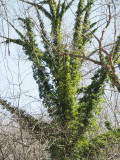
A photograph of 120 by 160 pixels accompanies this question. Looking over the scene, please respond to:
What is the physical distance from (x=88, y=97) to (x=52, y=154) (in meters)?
3.35

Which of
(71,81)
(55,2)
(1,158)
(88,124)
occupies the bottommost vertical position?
(1,158)

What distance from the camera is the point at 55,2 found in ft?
45.6

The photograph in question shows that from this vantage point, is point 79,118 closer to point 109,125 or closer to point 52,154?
point 52,154

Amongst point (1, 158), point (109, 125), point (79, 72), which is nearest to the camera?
point (1, 158)

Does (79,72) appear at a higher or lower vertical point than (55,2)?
lower

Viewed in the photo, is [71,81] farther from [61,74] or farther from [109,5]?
[109,5]

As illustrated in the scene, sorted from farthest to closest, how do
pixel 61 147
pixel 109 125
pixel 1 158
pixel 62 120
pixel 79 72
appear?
1. pixel 109 125
2. pixel 79 72
3. pixel 62 120
4. pixel 61 147
5. pixel 1 158

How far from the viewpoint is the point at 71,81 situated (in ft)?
36.2

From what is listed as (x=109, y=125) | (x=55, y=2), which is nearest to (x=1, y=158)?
(x=109, y=125)

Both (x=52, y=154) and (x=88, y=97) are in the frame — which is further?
(x=88, y=97)

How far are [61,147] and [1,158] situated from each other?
16.2 ft

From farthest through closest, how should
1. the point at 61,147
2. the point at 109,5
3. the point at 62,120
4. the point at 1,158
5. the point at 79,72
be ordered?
the point at 79,72
the point at 62,120
the point at 61,147
the point at 109,5
the point at 1,158

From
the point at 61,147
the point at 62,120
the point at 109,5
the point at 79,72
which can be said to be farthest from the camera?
the point at 79,72

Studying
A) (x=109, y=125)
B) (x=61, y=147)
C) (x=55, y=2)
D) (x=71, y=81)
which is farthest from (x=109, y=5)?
(x=109, y=125)
